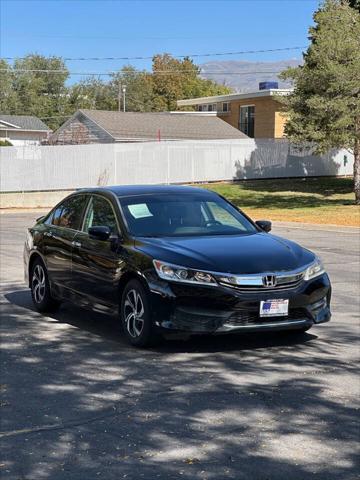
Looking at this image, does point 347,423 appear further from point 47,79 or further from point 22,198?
point 47,79

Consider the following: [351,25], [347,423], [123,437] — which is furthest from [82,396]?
[351,25]

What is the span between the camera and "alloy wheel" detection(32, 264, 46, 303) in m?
8.52

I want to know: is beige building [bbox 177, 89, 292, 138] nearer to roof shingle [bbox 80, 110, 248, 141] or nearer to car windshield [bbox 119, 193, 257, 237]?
roof shingle [bbox 80, 110, 248, 141]

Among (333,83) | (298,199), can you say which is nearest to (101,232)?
(333,83)

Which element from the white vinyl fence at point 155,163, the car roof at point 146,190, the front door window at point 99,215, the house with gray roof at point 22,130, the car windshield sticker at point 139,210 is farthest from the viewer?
the house with gray roof at point 22,130

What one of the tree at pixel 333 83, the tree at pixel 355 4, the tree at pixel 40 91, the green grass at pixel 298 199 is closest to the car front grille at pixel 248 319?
the green grass at pixel 298 199

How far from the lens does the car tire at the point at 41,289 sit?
8430 millimetres

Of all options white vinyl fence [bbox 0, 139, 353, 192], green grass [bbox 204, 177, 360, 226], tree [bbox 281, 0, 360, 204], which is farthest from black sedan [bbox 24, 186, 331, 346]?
white vinyl fence [bbox 0, 139, 353, 192]

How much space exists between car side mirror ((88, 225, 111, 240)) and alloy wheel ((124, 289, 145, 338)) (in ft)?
2.43

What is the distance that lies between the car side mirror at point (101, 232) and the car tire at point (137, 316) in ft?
2.19

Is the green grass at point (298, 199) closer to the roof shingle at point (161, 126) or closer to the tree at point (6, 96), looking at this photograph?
the roof shingle at point (161, 126)

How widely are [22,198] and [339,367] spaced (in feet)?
93.1

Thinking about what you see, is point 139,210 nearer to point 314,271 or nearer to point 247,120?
point 314,271

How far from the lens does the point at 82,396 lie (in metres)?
5.34
